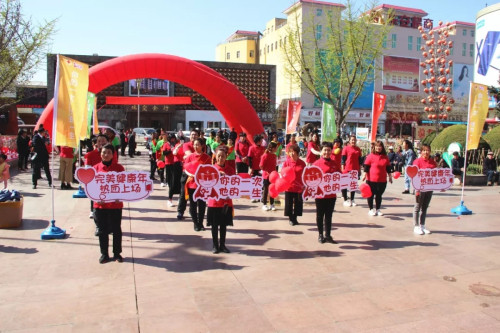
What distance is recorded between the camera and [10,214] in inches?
289

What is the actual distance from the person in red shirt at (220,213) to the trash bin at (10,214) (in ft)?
11.6

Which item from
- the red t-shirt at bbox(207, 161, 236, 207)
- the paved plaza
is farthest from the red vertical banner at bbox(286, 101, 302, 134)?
the red t-shirt at bbox(207, 161, 236, 207)

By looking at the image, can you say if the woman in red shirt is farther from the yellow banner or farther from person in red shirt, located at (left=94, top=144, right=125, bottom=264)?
the yellow banner

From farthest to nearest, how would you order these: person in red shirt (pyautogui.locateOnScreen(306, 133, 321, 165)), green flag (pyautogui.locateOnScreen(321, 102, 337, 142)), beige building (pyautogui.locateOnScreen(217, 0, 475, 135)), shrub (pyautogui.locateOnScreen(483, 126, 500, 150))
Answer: beige building (pyautogui.locateOnScreen(217, 0, 475, 135)) < shrub (pyautogui.locateOnScreen(483, 126, 500, 150)) < green flag (pyautogui.locateOnScreen(321, 102, 337, 142)) < person in red shirt (pyautogui.locateOnScreen(306, 133, 321, 165))

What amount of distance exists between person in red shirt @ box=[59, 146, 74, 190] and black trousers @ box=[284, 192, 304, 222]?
644 centimetres

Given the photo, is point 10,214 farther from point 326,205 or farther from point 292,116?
point 292,116

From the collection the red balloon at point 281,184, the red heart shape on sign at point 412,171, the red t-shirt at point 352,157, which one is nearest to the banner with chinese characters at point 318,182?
the red balloon at point 281,184

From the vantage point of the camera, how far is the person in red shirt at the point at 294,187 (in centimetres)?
764

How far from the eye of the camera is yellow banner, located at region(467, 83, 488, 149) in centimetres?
945

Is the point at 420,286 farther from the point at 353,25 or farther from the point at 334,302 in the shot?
the point at 353,25

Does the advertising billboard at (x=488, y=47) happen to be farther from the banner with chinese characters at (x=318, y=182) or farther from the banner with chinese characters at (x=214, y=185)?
the banner with chinese characters at (x=214, y=185)

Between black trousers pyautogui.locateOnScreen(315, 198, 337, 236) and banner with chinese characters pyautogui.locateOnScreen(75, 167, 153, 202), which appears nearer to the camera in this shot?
banner with chinese characters pyautogui.locateOnScreen(75, 167, 153, 202)

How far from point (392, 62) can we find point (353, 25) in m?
37.6

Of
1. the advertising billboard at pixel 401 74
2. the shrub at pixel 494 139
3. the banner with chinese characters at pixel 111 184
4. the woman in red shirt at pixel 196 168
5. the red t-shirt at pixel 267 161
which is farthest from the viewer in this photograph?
the advertising billboard at pixel 401 74
